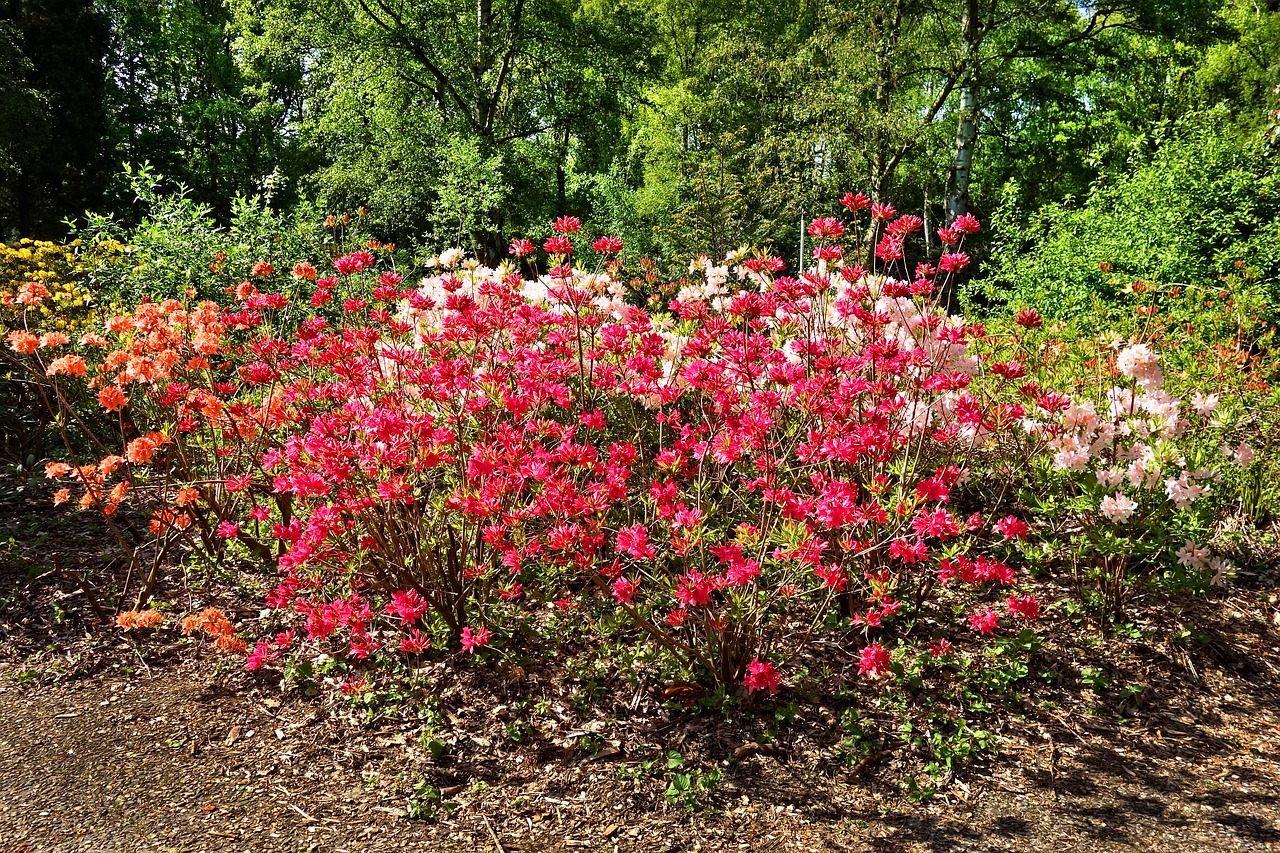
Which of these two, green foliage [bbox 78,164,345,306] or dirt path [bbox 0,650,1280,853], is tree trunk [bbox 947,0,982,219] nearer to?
green foliage [bbox 78,164,345,306]

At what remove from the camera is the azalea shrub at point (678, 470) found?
8.55ft

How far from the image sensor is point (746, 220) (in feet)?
50.8

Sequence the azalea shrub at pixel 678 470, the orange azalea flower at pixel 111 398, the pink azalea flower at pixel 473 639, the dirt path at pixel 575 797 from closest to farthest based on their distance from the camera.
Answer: the dirt path at pixel 575 797
the azalea shrub at pixel 678 470
the pink azalea flower at pixel 473 639
the orange azalea flower at pixel 111 398

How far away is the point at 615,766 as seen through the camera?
260 cm

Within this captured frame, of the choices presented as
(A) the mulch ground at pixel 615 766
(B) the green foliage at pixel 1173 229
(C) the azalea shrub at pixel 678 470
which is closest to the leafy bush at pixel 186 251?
(C) the azalea shrub at pixel 678 470

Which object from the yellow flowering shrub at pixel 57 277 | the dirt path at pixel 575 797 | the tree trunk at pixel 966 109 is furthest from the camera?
the tree trunk at pixel 966 109

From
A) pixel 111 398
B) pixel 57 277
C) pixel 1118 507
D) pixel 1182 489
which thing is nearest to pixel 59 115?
pixel 57 277

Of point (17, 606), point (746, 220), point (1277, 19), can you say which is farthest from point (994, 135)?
point (17, 606)

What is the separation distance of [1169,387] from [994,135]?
20.7m

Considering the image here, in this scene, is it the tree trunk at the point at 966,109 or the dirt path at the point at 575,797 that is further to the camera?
the tree trunk at the point at 966,109

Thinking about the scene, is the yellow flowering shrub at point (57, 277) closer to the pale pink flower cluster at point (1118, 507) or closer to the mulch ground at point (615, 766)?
the mulch ground at point (615, 766)

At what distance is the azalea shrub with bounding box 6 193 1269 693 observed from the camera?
2.61 meters

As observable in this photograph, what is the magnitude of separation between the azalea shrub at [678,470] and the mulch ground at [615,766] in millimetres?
276

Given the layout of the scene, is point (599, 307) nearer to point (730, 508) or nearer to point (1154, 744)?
point (730, 508)
